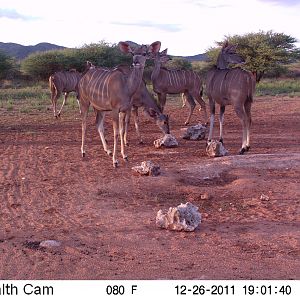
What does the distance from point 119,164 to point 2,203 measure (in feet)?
10.1

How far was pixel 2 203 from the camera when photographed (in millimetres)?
7867

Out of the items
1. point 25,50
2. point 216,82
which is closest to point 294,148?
point 216,82

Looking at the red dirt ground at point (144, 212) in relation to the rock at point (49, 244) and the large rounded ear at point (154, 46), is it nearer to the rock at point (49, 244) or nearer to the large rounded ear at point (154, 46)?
the rock at point (49, 244)

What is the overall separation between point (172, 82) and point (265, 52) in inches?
1118

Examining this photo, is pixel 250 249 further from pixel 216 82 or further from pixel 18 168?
pixel 216 82

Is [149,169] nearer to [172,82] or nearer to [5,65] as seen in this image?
[172,82]

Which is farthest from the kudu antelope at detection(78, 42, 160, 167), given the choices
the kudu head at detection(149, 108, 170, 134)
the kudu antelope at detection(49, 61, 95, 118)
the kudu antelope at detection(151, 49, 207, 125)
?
the kudu antelope at detection(49, 61, 95, 118)

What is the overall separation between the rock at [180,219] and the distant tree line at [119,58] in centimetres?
3404

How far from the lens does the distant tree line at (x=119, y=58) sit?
1639 inches

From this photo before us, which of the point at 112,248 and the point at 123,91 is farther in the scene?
the point at 123,91

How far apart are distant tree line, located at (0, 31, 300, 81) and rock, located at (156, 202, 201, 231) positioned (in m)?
34.0

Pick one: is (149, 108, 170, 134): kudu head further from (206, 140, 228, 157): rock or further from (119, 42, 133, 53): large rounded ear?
(119, 42, 133, 53): large rounded ear

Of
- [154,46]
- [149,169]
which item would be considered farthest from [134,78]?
[149,169]

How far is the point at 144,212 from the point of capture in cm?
751
